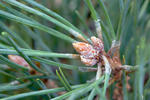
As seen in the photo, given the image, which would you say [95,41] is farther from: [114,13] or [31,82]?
[114,13]

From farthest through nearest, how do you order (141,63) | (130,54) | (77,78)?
(77,78) → (130,54) → (141,63)

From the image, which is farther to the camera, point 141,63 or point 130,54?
point 130,54

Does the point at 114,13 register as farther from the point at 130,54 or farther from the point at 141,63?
the point at 141,63

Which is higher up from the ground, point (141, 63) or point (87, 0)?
point (87, 0)

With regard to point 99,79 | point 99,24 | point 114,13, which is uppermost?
point 114,13

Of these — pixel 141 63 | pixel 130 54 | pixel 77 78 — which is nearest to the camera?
pixel 141 63

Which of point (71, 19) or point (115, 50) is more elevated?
point (71, 19)

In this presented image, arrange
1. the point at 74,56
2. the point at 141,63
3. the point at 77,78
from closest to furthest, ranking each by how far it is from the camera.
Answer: the point at 141,63, the point at 74,56, the point at 77,78

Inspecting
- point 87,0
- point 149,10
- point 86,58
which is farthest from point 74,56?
point 149,10

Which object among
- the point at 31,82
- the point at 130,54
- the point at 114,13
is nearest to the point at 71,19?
the point at 114,13
